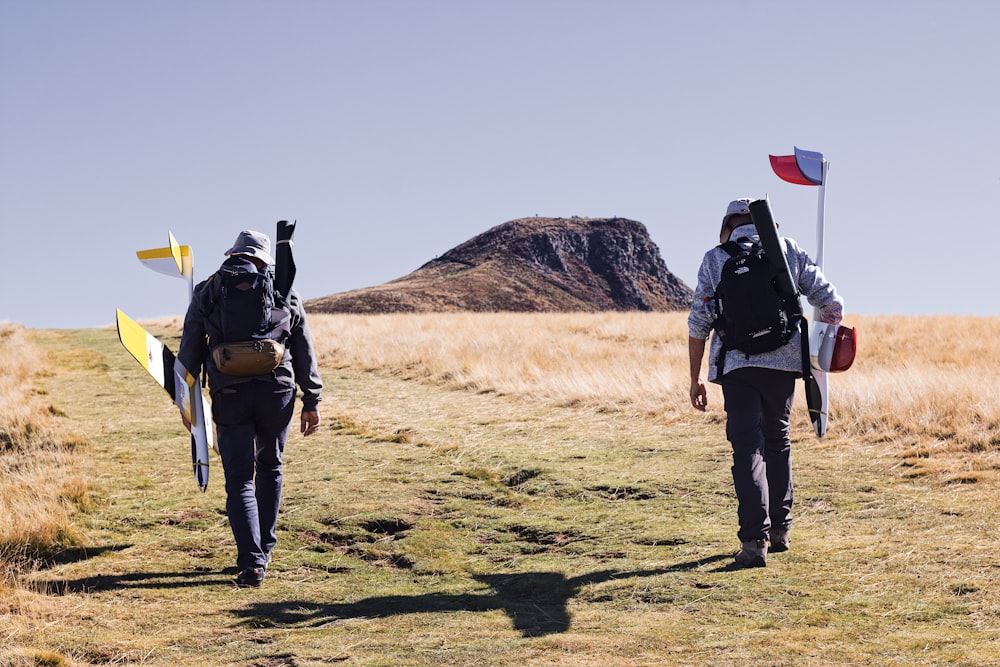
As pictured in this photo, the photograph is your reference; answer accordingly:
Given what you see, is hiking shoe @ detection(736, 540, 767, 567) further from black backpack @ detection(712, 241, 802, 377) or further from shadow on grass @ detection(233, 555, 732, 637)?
black backpack @ detection(712, 241, 802, 377)

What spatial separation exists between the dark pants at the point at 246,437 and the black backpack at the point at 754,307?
2.74 meters

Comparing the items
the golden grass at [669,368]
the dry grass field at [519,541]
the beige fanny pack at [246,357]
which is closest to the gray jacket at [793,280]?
the dry grass field at [519,541]

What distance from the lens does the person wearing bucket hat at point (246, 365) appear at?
217 inches

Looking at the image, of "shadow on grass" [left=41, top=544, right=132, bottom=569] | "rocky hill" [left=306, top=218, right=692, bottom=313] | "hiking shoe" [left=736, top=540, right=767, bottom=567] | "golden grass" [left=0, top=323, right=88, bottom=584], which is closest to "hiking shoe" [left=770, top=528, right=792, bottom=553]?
"hiking shoe" [left=736, top=540, right=767, bottom=567]

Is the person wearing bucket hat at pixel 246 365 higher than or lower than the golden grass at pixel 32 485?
higher

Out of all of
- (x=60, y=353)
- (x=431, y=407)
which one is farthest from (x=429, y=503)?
(x=60, y=353)

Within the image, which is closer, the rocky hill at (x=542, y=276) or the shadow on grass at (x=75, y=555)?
the shadow on grass at (x=75, y=555)

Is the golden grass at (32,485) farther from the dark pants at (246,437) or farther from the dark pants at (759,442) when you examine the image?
the dark pants at (759,442)

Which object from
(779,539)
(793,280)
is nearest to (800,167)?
(793,280)

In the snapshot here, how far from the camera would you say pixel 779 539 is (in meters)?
5.90

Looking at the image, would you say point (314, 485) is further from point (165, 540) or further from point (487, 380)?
point (487, 380)

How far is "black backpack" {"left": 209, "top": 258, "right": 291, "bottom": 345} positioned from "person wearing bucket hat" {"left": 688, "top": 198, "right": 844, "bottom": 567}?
8.50 feet

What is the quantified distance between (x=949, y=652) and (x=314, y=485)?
566 cm

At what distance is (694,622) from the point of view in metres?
4.67
